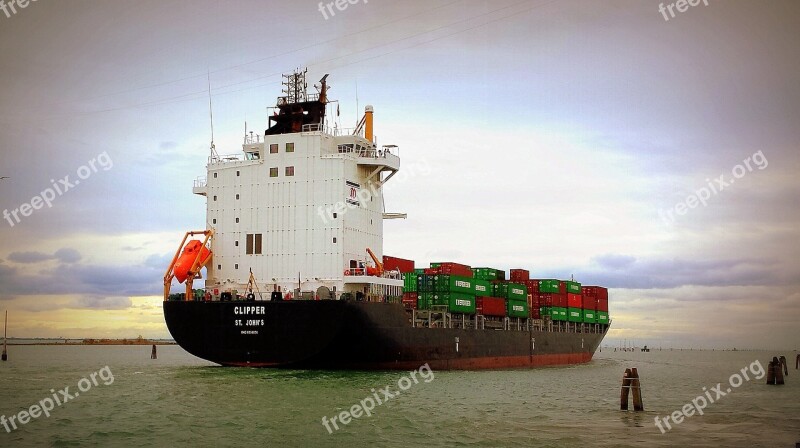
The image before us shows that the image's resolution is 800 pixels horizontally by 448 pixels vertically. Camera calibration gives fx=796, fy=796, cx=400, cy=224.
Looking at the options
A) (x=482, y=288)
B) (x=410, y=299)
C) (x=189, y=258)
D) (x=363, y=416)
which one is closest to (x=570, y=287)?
(x=482, y=288)

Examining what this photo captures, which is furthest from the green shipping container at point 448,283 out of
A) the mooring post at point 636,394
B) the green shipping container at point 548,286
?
the mooring post at point 636,394

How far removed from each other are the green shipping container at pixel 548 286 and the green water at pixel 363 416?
72.1ft

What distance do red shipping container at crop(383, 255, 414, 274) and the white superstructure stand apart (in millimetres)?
5050

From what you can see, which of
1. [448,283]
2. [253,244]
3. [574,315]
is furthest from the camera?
[574,315]

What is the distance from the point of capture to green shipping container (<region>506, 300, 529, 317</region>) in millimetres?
54750

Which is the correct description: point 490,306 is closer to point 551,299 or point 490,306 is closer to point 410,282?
point 410,282

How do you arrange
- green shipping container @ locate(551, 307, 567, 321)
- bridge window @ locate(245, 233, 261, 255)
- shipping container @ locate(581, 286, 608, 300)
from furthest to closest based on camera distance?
shipping container @ locate(581, 286, 608, 300) < green shipping container @ locate(551, 307, 567, 321) < bridge window @ locate(245, 233, 261, 255)

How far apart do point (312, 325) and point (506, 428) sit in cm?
1372

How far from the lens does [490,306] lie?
2035 inches

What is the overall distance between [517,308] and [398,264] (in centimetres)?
1085

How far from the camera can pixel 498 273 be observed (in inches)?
2293

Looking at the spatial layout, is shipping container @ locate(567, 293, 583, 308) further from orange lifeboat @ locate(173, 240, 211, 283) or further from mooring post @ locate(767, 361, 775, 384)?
orange lifeboat @ locate(173, 240, 211, 283)

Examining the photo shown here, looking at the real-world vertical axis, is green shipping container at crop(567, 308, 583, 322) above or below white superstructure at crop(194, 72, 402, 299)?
below

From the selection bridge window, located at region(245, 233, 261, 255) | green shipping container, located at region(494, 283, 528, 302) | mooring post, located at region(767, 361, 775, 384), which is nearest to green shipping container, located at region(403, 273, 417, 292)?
green shipping container, located at region(494, 283, 528, 302)
